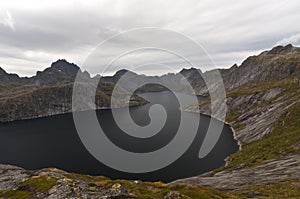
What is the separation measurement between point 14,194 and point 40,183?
4508 millimetres

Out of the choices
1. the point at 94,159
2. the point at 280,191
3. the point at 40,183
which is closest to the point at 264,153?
the point at 280,191

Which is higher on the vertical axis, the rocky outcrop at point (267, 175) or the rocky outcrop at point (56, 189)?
the rocky outcrop at point (56, 189)

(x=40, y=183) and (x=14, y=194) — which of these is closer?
(x=14, y=194)

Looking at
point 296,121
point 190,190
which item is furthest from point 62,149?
point 296,121

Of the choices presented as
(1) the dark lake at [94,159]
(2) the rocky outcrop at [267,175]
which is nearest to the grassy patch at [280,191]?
(2) the rocky outcrop at [267,175]

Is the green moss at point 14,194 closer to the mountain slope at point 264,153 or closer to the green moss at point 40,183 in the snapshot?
the green moss at point 40,183

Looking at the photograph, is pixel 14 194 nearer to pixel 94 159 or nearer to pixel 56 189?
pixel 56 189

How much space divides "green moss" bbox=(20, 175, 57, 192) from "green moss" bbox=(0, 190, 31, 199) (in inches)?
70.3

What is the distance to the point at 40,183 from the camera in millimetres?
44125

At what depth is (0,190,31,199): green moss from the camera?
39722 mm

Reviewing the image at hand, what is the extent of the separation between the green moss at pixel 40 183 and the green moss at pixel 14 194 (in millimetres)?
1787

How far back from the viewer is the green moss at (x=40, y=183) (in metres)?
41.5

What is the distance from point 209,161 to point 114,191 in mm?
86821

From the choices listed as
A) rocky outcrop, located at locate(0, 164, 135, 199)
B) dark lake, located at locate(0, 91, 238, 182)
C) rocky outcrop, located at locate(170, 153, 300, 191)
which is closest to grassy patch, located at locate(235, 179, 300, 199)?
rocky outcrop, located at locate(170, 153, 300, 191)
